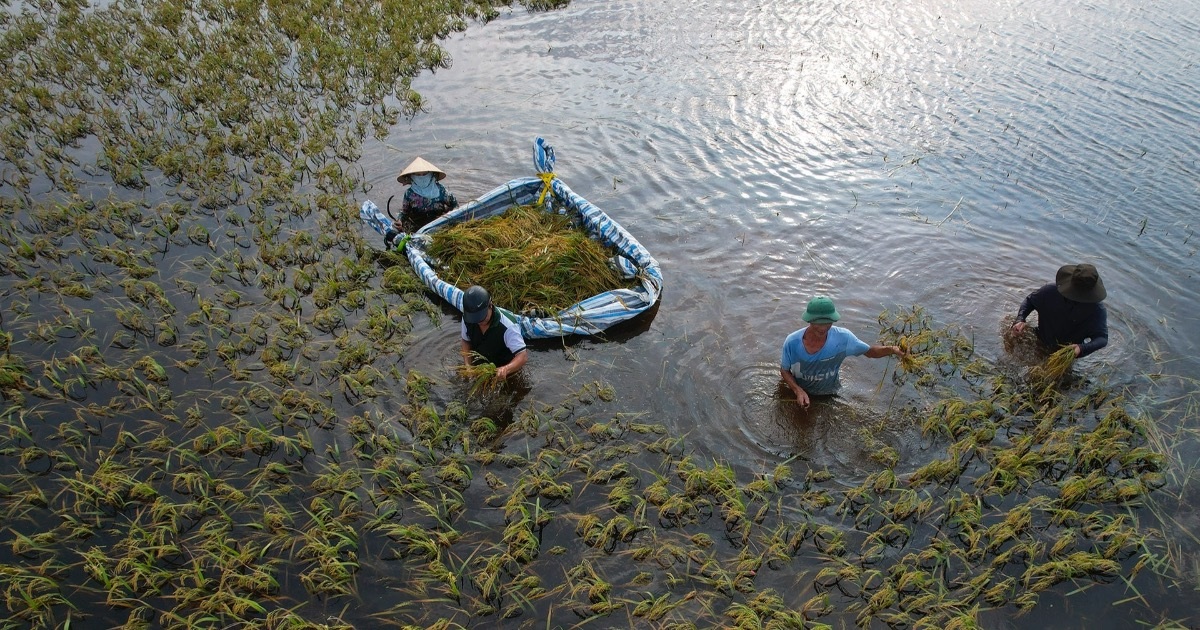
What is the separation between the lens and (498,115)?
10586 mm

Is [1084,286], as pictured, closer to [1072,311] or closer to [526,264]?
[1072,311]

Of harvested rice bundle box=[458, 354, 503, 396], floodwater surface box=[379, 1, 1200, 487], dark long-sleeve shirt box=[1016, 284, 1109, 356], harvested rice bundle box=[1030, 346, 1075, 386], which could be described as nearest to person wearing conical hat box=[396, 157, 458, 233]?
floodwater surface box=[379, 1, 1200, 487]

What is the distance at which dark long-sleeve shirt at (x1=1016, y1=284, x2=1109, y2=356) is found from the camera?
17.4 ft

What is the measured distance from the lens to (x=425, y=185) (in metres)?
7.68

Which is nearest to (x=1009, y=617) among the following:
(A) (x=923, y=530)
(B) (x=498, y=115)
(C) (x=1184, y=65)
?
(A) (x=923, y=530)

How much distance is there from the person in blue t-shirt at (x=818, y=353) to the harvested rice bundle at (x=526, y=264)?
2173 millimetres

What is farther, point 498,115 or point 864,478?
point 498,115

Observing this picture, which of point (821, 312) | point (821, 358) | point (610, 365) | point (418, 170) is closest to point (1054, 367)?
point (821, 358)

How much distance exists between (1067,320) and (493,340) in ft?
15.6

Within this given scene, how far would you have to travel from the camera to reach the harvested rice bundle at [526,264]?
653 centimetres

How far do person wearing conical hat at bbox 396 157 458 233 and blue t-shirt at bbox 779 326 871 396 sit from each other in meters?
4.56

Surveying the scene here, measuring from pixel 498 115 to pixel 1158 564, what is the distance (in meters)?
9.52

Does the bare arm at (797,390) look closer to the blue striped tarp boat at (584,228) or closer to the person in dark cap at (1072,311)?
the blue striped tarp boat at (584,228)

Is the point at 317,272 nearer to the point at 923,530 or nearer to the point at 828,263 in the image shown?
the point at 828,263
